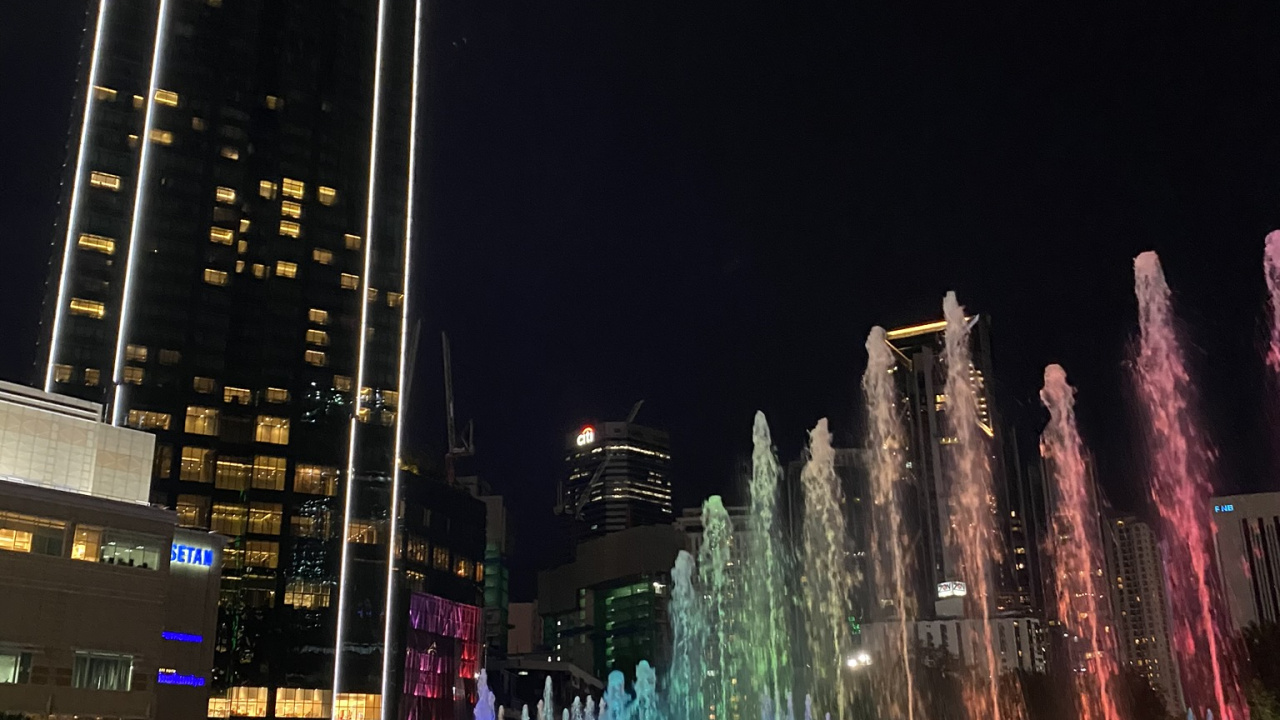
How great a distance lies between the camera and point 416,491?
9694 cm

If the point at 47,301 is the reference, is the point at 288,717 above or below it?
below

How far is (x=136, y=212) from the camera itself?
270 feet

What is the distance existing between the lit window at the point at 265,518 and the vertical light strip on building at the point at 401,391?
8.68m

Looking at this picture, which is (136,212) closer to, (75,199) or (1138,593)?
(75,199)

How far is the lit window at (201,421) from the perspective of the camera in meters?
80.6

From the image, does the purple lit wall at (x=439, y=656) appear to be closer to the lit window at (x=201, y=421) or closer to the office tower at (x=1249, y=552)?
the lit window at (x=201, y=421)

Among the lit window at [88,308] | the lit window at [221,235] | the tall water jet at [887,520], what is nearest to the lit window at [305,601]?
the lit window at [88,308]

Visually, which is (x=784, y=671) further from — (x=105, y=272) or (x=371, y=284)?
(x=105, y=272)

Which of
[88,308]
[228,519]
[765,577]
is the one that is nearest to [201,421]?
[228,519]

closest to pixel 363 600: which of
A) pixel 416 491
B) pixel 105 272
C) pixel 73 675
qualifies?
pixel 416 491

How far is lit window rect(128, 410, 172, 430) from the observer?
78.6 meters

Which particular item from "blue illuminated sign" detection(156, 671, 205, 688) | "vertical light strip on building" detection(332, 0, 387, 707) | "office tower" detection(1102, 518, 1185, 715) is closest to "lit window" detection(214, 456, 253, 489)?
"vertical light strip on building" detection(332, 0, 387, 707)

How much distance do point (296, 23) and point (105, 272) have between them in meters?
28.6

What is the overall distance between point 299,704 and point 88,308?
110 feet
